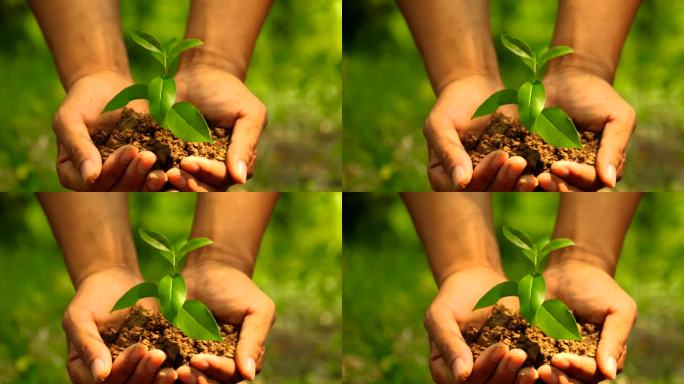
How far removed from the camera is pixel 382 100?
6.73ft

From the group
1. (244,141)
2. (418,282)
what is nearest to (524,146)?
(418,282)

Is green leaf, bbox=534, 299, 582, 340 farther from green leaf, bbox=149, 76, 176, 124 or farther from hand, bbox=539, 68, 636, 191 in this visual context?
green leaf, bbox=149, 76, 176, 124

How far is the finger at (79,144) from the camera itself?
1793mm

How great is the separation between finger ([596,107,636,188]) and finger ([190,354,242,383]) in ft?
2.60

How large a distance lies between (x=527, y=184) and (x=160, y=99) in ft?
2.38

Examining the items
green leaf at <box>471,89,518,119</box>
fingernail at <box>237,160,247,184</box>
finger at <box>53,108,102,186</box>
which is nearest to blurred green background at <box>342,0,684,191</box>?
green leaf at <box>471,89,518,119</box>

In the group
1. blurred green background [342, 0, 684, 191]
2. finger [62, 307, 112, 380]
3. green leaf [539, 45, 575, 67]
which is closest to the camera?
finger [62, 307, 112, 380]

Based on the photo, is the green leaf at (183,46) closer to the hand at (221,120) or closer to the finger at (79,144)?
the hand at (221,120)

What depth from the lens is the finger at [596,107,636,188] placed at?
1.81m

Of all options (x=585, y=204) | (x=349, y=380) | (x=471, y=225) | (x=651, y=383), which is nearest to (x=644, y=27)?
(x=585, y=204)

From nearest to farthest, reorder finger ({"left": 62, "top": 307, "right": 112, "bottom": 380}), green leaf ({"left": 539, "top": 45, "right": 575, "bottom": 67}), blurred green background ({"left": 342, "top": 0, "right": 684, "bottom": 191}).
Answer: finger ({"left": 62, "top": 307, "right": 112, "bottom": 380}) → green leaf ({"left": 539, "top": 45, "right": 575, "bottom": 67}) → blurred green background ({"left": 342, "top": 0, "right": 684, "bottom": 191})

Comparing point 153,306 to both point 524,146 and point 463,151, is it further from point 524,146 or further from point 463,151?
point 524,146

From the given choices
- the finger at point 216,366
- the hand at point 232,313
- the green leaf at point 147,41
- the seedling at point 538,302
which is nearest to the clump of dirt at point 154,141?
the green leaf at point 147,41

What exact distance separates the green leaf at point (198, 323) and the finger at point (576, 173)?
716 mm
